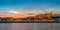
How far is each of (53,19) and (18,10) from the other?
145cm

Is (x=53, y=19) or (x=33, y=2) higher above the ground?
(x=33, y=2)

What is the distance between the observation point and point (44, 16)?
18.6ft

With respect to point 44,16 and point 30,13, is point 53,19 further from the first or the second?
point 30,13

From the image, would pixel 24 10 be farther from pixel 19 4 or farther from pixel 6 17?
pixel 6 17

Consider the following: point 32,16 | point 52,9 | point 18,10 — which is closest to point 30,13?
point 32,16

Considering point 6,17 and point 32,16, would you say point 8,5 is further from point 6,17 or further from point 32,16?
point 32,16

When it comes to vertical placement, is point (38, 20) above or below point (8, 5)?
below

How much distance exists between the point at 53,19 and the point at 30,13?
0.95m

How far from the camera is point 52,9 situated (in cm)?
570

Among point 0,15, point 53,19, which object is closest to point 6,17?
→ point 0,15

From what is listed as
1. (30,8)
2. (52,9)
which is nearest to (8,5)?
(30,8)

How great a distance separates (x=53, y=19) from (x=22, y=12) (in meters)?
1.28

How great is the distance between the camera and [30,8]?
18.8ft

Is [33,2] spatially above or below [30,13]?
above
